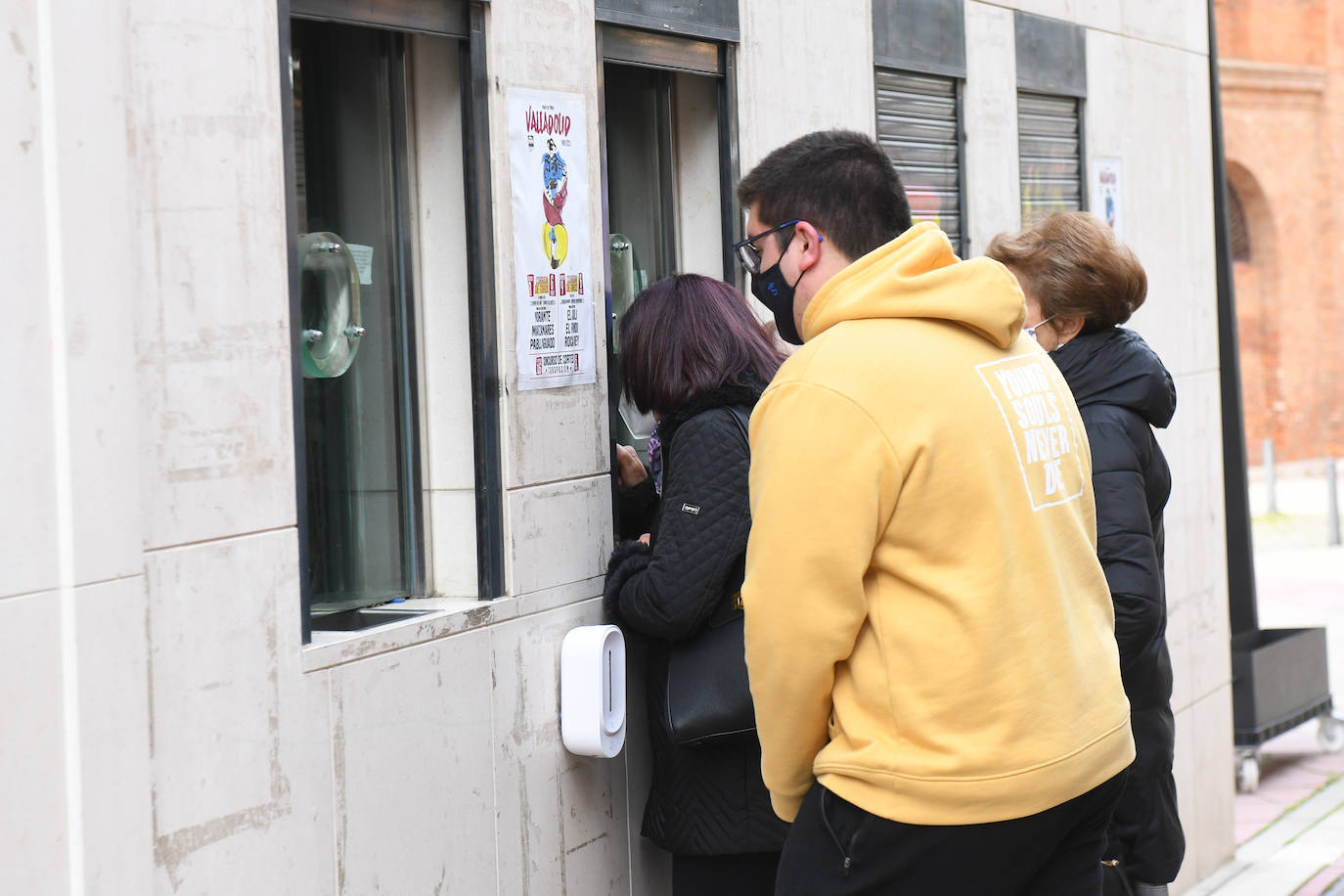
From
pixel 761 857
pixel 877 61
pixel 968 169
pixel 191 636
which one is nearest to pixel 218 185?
pixel 191 636

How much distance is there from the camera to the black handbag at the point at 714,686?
330 cm

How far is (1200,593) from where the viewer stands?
6.84 metres

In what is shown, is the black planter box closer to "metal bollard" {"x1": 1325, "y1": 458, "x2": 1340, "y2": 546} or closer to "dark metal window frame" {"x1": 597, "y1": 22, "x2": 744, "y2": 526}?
"dark metal window frame" {"x1": 597, "y1": 22, "x2": 744, "y2": 526}

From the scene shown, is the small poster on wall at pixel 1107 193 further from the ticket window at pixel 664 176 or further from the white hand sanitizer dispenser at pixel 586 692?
the white hand sanitizer dispenser at pixel 586 692

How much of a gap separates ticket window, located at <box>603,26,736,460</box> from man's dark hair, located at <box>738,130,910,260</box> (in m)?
1.49

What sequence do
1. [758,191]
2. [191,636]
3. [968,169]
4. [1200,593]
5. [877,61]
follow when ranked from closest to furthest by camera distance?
[191,636]
[758,191]
[877,61]
[968,169]
[1200,593]

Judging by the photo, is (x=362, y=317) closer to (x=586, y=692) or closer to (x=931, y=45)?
(x=586, y=692)

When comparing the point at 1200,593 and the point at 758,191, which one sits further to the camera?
the point at 1200,593

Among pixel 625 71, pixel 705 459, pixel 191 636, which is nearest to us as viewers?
pixel 191 636

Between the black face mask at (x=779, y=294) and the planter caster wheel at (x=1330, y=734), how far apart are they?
22.0 feet

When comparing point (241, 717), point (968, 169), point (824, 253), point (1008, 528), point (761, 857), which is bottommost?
point (761, 857)

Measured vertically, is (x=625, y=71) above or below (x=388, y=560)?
above

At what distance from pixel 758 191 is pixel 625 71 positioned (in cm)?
158

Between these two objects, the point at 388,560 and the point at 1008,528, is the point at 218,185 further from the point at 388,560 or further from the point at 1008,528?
the point at 1008,528
